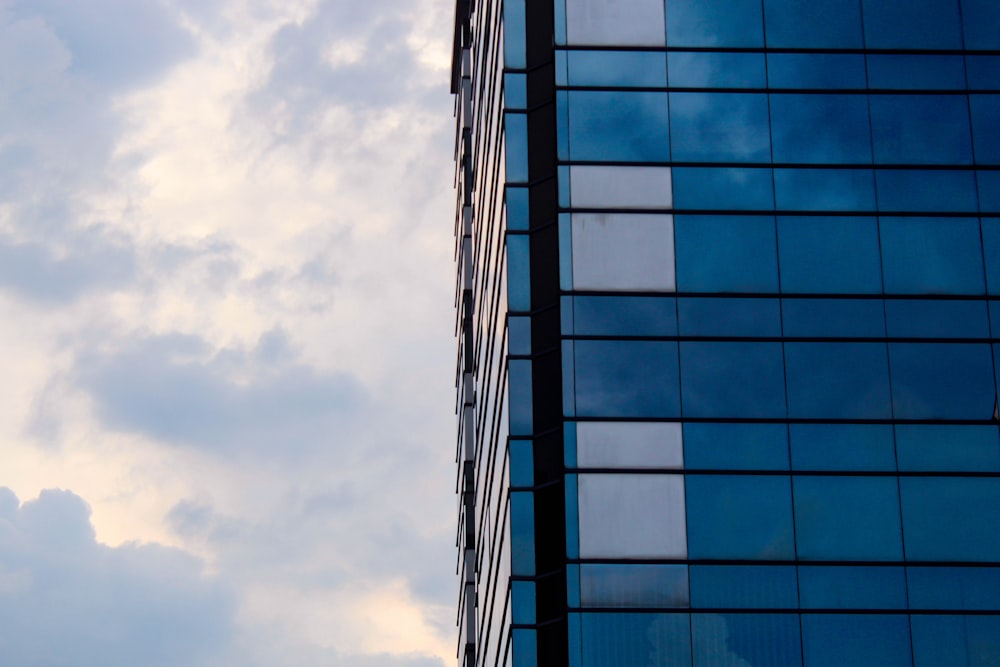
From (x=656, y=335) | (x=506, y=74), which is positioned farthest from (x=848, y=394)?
(x=506, y=74)

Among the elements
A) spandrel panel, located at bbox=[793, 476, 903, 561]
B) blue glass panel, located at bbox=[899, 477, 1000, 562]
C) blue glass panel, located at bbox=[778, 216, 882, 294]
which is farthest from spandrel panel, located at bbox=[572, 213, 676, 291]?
blue glass panel, located at bbox=[899, 477, 1000, 562]

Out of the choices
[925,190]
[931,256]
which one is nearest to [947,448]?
[931,256]

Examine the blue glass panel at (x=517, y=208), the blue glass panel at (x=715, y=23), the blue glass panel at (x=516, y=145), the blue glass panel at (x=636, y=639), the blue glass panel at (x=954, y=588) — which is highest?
the blue glass panel at (x=715, y=23)

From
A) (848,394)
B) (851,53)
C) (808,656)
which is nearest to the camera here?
(808,656)

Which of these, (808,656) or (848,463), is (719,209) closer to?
(848,463)

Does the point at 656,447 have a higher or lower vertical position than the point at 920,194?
lower

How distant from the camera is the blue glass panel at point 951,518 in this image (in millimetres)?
41281

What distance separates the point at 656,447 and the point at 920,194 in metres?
10.1

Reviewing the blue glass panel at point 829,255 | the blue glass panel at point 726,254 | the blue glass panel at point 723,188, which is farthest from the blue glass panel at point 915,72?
the blue glass panel at point 726,254

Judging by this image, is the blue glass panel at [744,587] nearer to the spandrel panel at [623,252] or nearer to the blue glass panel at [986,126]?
the spandrel panel at [623,252]

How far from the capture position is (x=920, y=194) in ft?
147

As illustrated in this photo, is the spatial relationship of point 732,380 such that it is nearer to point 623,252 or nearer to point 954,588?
point 623,252

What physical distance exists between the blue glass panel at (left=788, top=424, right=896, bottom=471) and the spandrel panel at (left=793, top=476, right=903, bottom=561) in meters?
0.36

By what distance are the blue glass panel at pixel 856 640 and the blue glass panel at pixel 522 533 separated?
673cm
